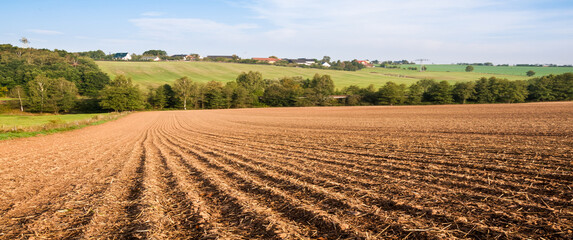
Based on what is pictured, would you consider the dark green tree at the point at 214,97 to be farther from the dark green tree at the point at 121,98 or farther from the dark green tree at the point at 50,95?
the dark green tree at the point at 50,95

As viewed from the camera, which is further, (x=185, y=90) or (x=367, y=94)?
(x=367, y=94)

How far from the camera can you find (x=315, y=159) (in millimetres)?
9711

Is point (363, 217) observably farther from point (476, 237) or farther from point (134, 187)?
point (134, 187)

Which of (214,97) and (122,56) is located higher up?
(122,56)

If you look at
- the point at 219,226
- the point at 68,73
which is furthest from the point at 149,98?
the point at 219,226

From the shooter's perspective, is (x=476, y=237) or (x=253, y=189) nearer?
(x=476, y=237)

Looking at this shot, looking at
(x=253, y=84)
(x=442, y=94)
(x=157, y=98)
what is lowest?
(x=157, y=98)

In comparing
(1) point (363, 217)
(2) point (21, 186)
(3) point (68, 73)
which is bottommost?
(2) point (21, 186)

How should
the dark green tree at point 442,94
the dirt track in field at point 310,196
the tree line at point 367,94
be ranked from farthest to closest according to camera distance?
the dark green tree at point 442,94
the tree line at point 367,94
the dirt track in field at point 310,196

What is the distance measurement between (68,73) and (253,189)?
107 meters

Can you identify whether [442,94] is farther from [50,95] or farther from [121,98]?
[50,95]

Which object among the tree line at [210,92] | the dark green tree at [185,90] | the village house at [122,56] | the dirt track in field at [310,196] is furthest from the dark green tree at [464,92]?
the village house at [122,56]

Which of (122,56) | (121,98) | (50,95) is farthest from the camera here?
(122,56)

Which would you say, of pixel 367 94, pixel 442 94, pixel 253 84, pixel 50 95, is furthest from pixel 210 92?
pixel 442 94
